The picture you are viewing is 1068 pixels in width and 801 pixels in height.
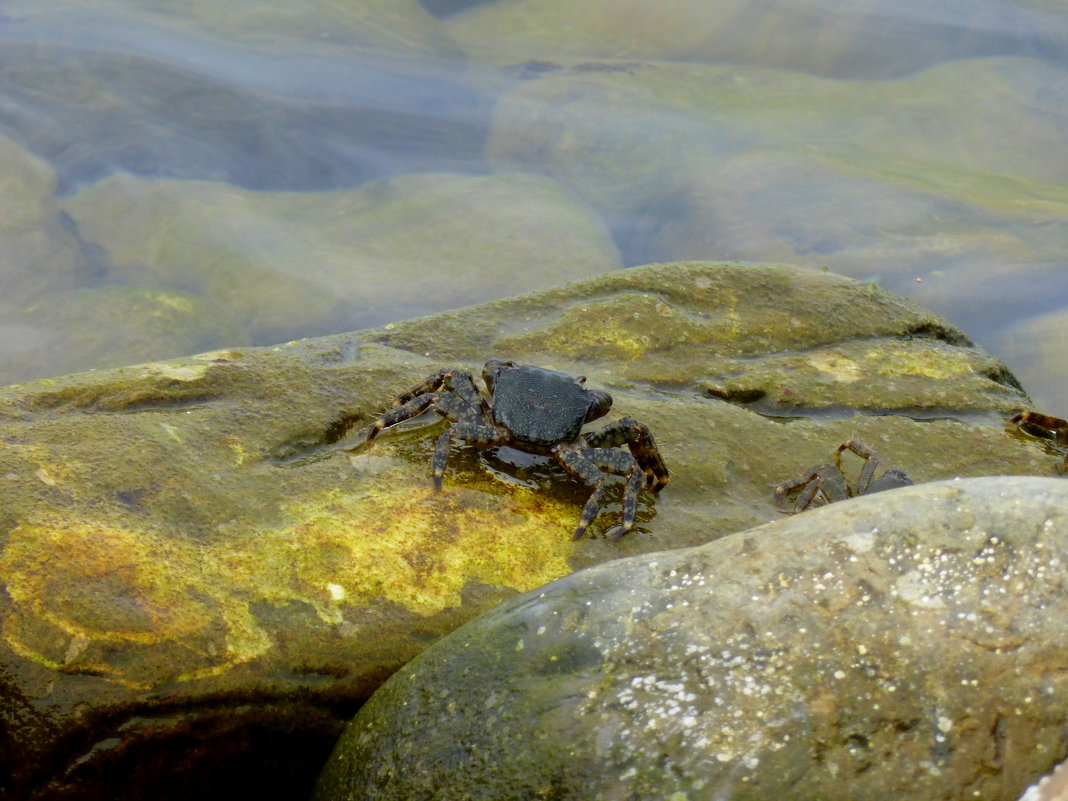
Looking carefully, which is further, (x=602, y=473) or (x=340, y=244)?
(x=340, y=244)

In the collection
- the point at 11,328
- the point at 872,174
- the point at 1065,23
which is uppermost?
the point at 1065,23

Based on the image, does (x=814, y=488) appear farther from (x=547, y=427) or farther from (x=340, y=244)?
(x=340, y=244)

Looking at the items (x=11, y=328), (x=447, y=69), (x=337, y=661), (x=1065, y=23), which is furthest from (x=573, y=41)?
(x=337, y=661)

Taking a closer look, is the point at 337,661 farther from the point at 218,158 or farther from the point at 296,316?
the point at 218,158

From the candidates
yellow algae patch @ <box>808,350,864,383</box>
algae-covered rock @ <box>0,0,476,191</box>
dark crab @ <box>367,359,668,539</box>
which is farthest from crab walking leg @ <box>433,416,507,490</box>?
algae-covered rock @ <box>0,0,476,191</box>

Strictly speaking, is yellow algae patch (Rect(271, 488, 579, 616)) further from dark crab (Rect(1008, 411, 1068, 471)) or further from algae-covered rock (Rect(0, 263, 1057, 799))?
dark crab (Rect(1008, 411, 1068, 471))

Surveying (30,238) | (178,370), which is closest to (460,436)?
(178,370)
